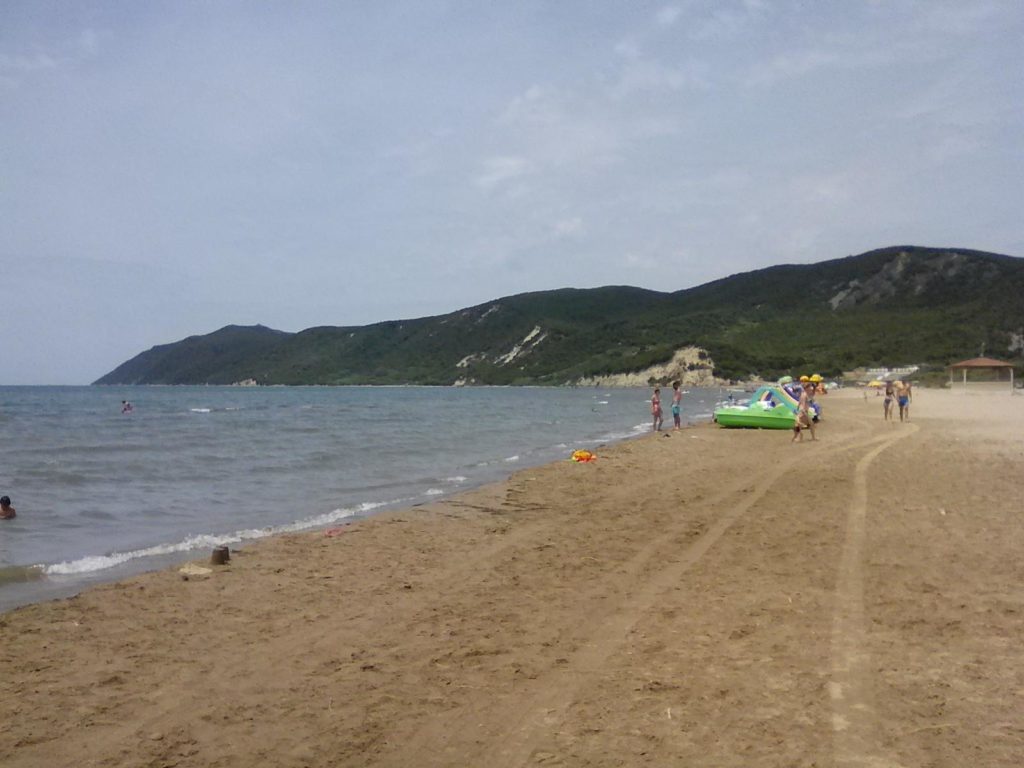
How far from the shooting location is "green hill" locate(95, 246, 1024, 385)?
346 ft

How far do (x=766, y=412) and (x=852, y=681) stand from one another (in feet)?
79.6

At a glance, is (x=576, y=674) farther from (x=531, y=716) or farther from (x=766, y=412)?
(x=766, y=412)

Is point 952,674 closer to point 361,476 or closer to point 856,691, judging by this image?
point 856,691

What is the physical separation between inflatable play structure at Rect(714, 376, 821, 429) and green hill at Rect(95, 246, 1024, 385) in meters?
73.1

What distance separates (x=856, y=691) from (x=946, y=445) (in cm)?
1694

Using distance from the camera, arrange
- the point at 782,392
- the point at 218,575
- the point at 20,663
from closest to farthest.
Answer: the point at 20,663 → the point at 218,575 → the point at 782,392

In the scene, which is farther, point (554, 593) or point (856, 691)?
point (554, 593)

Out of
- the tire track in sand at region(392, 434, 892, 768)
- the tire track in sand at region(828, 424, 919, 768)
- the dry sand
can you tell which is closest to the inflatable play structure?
the dry sand

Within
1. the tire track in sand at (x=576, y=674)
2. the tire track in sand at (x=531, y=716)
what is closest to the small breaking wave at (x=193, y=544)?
the tire track in sand at (x=576, y=674)

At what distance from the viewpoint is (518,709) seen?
15.8 feet

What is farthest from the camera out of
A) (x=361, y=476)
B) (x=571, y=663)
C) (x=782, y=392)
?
(x=782, y=392)

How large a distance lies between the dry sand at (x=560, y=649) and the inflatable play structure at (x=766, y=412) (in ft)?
53.9

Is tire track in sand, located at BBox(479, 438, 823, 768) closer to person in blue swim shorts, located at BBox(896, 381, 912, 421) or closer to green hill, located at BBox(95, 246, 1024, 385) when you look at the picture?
person in blue swim shorts, located at BBox(896, 381, 912, 421)

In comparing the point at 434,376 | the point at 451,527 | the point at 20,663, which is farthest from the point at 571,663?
the point at 434,376
